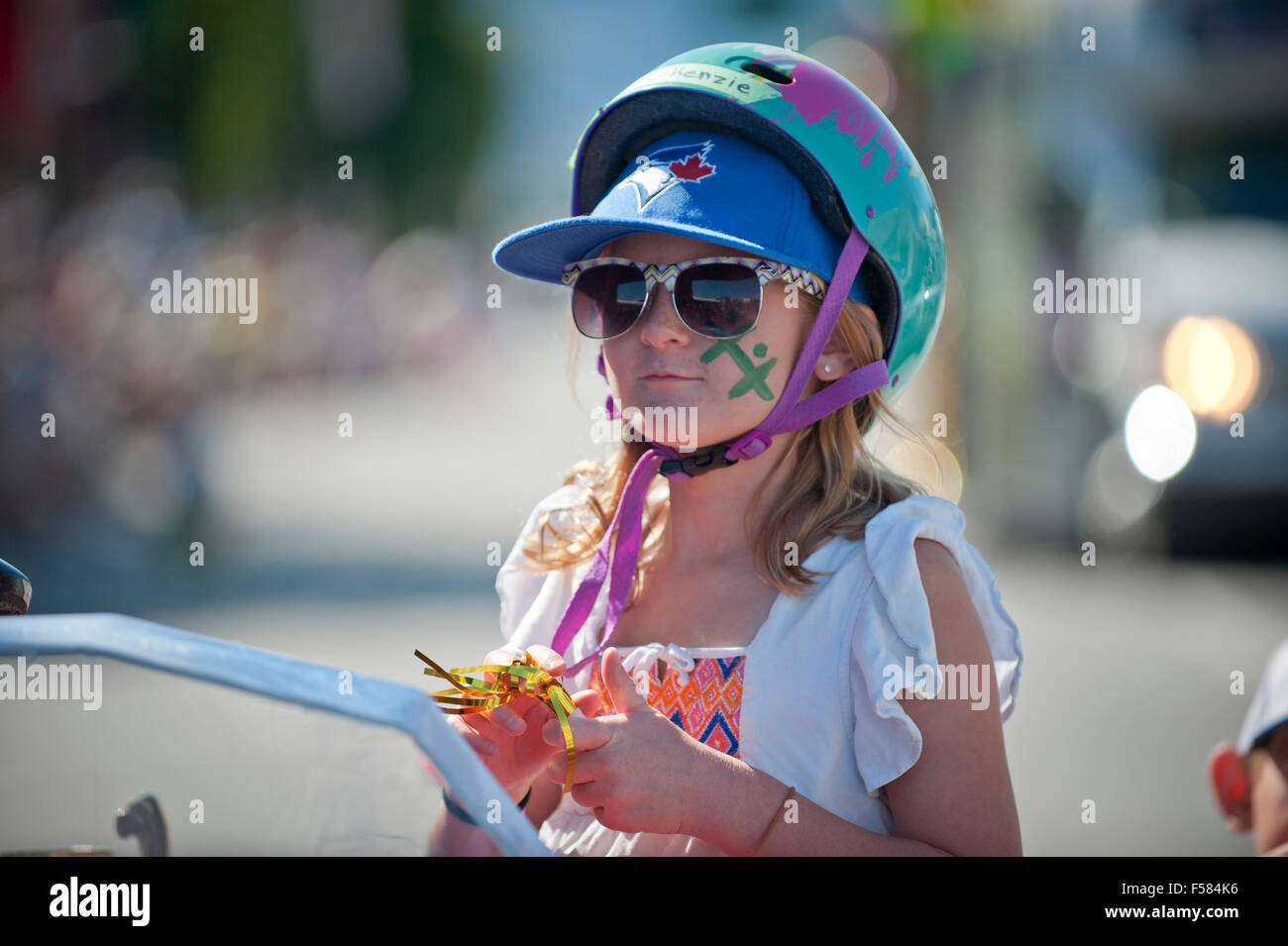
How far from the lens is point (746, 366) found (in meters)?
2.63

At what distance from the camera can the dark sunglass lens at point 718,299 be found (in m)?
2.58

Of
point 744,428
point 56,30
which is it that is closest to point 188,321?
point 56,30

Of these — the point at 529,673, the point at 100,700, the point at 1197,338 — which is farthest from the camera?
the point at 1197,338

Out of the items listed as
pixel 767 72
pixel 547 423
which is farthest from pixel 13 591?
pixel 547 423

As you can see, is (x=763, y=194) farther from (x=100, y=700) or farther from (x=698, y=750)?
(x=100, y=700)

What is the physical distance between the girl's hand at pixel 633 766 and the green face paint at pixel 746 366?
2.14 feet

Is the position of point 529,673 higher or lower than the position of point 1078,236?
lower

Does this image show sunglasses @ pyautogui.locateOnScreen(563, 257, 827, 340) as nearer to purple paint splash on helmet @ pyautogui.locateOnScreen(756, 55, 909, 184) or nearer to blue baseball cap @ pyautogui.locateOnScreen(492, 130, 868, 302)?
blue baseball cap @ pyautogui.locateOnScreen(492, 130, 868, 302)

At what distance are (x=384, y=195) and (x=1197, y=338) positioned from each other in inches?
1073

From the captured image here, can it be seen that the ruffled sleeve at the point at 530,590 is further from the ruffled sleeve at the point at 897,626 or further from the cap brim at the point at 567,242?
the ruffled sleeve at the point at 897,626

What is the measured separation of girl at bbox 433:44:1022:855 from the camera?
2.26 metres

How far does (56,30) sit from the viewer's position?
18.2 meters

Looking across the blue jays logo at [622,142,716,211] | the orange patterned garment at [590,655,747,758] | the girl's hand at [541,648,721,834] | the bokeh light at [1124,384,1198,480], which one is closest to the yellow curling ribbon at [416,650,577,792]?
the girl's hand at [541,648,721,834]

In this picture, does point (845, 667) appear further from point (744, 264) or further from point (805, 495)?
point (744, 264)
